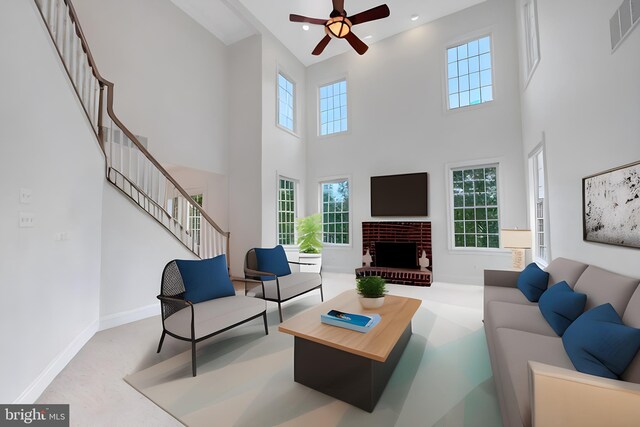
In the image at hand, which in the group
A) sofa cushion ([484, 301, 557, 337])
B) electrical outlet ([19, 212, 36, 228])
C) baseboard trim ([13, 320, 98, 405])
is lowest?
baseboard trim ([13, 320, 98, 405])

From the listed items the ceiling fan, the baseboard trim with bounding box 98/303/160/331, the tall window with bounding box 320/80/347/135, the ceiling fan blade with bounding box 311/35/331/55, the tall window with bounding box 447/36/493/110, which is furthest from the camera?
the tall window with bounding box 320/80/347/135

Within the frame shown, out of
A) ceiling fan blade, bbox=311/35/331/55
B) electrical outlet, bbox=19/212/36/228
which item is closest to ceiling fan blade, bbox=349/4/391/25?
ceiling fan blade, bbox=311/35/331/55

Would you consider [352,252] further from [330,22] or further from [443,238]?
[330,22]

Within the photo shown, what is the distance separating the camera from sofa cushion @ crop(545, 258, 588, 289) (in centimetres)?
231

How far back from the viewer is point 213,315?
2.43 meters

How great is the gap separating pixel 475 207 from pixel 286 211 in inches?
165

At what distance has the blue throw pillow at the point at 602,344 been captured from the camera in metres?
1.19

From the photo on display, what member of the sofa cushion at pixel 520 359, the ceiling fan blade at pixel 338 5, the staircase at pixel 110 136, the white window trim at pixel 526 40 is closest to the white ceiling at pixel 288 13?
the white window trim at pixel 526 40

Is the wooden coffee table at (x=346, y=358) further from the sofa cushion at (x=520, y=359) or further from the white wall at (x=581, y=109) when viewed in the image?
the white wall at (x=581, y=109)

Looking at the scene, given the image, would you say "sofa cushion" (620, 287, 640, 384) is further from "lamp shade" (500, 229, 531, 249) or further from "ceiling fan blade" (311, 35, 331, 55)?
"ceiling fan blade" (311, 35, 331, 55)

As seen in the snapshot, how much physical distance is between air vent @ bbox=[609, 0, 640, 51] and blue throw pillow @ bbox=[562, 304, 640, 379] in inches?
73.1

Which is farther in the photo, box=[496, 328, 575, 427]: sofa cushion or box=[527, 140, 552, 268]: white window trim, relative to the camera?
box=[527, 140, 552, 268]: white window trim

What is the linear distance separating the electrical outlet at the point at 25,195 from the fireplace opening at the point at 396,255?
5501 millimetres

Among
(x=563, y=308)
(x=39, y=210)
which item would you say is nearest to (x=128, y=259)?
(x=39, y=210)
